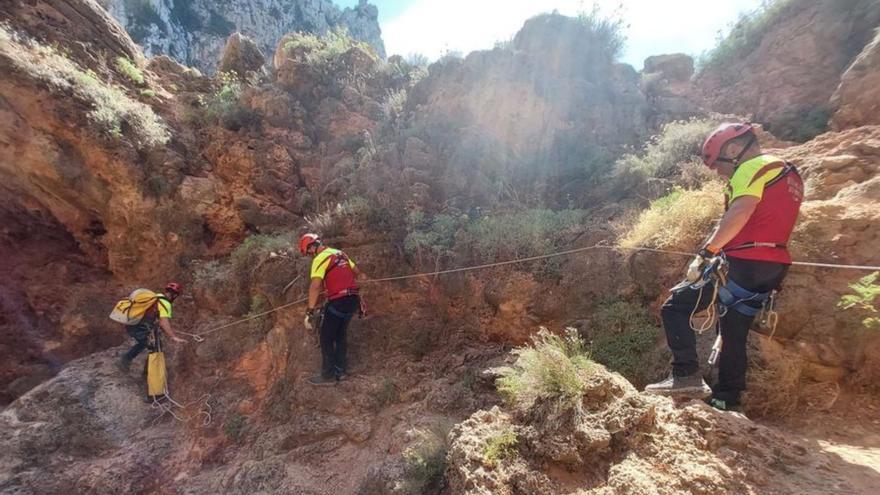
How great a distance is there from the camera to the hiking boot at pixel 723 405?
3336mm

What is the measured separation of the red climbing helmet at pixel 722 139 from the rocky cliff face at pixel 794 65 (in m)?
5.31

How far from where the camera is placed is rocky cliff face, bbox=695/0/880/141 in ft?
25.8

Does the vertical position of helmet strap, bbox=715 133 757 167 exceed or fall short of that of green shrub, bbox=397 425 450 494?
it exceeds it

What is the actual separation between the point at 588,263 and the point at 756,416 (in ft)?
8.79

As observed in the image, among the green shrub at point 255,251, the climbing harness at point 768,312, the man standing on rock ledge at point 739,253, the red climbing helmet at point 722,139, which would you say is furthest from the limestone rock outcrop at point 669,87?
the green shrub at point 255,251

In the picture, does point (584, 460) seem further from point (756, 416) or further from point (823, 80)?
point (823, 80)

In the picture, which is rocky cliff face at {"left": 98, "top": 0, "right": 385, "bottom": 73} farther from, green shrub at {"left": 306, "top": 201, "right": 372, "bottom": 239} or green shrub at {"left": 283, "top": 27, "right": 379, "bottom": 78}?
green shrub at {"left": 306, "top": 201, "right": 372, "bottom": 239}

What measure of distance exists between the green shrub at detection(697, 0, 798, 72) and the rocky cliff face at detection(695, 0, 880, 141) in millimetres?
22

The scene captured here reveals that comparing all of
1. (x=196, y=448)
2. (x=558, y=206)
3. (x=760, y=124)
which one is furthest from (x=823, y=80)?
(x=196, y=448)

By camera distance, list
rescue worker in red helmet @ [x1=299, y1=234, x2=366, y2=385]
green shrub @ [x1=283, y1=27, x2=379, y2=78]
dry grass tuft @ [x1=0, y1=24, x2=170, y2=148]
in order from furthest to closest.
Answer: green shrub @ [x1=283, y1=27, x2=379, y2=78] < dry grass tuft @ [x1=0, y1=24, x2=170, y2=148] < rescue worker in red helmet @ [x1=299, y1=234, x2=366, y2=385]

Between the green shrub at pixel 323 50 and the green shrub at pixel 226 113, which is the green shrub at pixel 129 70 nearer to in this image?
the green shrub at pixel 226 113

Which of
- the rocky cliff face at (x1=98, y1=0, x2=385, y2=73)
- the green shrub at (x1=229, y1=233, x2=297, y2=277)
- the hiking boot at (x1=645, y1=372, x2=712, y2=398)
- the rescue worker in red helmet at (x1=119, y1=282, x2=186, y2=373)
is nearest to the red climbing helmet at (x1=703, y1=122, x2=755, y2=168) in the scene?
the hiking boot at (x1=645, y1=372, x2=712, y2=398)

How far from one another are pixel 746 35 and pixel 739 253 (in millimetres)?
10092

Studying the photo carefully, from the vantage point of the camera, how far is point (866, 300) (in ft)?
11.1
